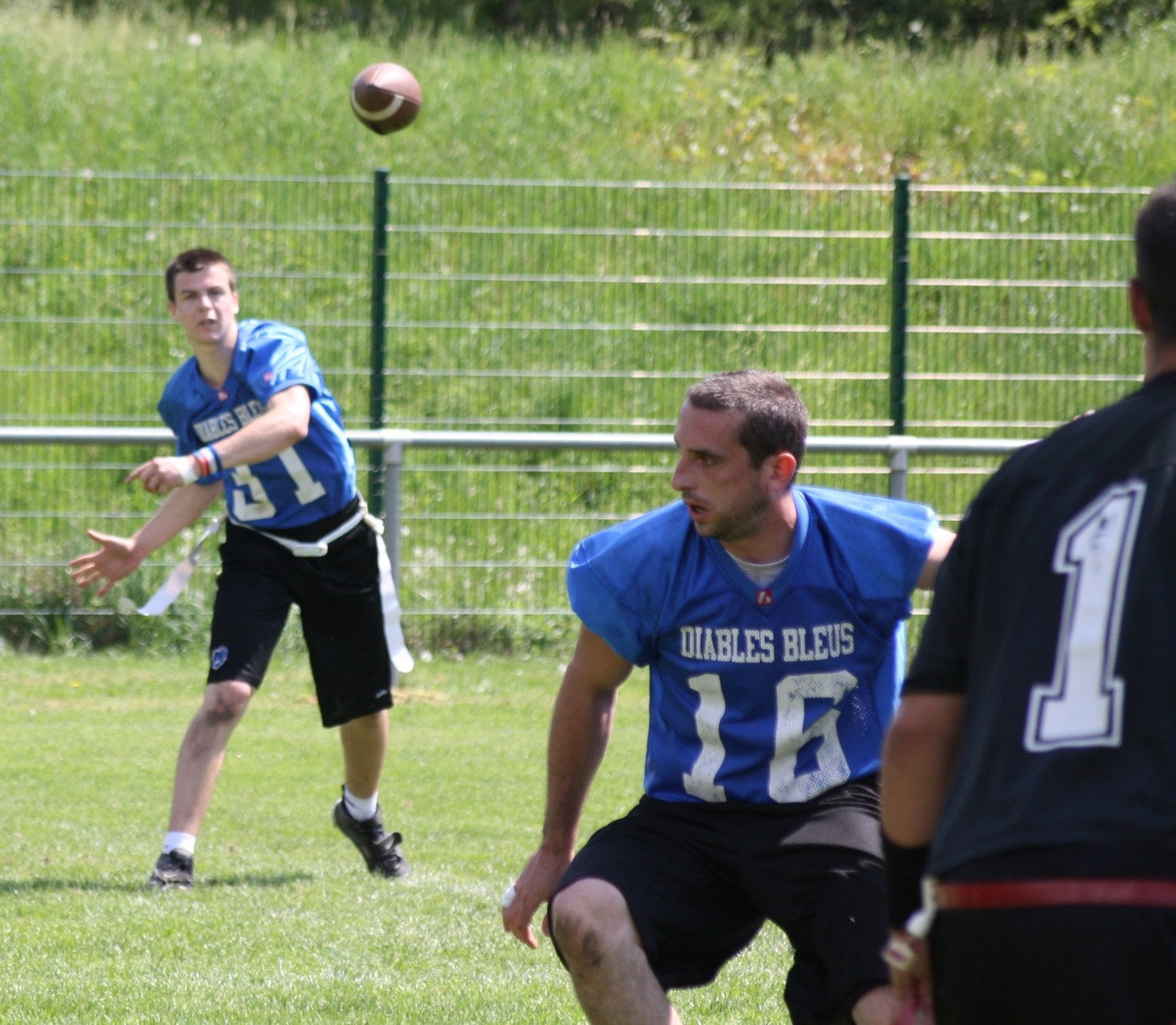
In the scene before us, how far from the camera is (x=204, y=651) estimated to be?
10.7 metres

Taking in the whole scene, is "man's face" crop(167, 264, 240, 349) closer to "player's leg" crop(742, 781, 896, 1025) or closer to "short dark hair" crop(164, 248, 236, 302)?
"short dark hair" crop(164, 248, 236, 302)

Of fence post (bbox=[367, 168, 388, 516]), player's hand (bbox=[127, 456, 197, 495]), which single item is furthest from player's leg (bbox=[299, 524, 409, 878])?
fence post (bbox=[367, 168, 388, 516])

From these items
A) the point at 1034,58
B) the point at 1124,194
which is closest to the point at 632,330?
the point at 1124,194

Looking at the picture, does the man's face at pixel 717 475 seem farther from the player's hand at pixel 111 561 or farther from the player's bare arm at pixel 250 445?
the player's hand at pixel 111 561

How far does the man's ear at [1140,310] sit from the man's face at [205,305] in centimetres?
462

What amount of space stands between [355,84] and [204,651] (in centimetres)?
349

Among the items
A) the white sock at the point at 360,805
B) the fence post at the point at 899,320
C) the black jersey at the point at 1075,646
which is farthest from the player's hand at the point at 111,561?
the fence post at the point at 899,320

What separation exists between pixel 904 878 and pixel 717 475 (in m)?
1.44

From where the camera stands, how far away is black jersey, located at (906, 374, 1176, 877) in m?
2.29

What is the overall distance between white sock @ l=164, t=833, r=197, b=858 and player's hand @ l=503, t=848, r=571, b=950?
243 centimetres

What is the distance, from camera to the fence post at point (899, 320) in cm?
1073

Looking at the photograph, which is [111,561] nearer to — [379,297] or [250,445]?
[250,445]

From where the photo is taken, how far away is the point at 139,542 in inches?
251

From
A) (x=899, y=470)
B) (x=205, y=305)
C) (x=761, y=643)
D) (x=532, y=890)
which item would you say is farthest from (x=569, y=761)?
(x=899, y=470)
